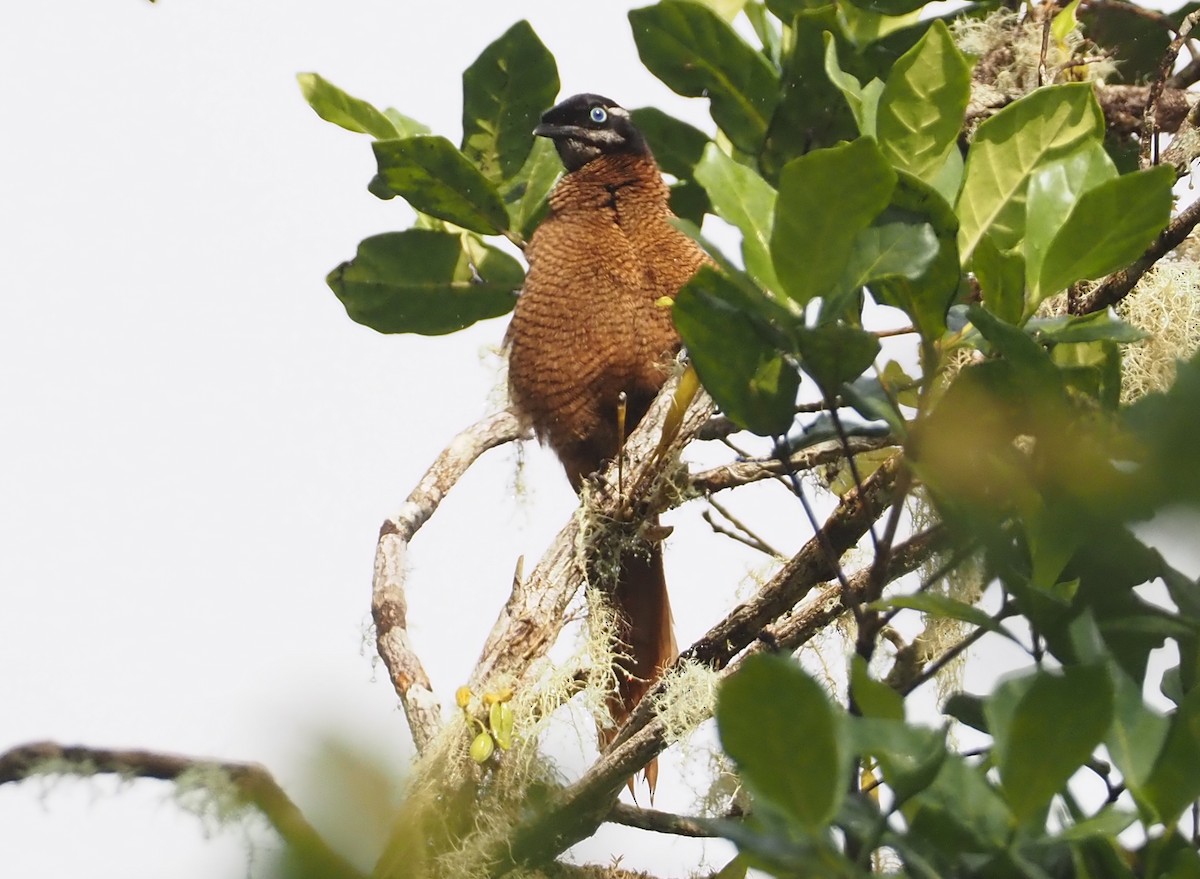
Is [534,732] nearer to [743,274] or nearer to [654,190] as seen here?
[743,274]

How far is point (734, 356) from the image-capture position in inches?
41.9

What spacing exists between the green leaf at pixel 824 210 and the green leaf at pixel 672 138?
1721mm

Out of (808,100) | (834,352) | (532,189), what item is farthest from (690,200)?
(834,352)

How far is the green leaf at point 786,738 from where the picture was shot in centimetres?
62

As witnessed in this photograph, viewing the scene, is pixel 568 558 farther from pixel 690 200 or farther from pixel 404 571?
pixel 690 200

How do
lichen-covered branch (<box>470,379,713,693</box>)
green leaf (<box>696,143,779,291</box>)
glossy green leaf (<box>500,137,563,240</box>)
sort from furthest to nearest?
glossy green leaf (<box>500,137,563,240</box>)
lichen-covered branch (<box>470,379,713,693</box>)
green leaf (<box>696,143,779,291</box>)

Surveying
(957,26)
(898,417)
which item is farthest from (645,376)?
(898,417)

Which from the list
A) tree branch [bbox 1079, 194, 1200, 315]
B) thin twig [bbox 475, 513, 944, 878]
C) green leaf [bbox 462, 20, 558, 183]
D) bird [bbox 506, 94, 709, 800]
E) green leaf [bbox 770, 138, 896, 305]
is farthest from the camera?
bird [bbox 506, 94, 709, 800]

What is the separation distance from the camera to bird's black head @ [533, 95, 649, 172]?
12.3 ft

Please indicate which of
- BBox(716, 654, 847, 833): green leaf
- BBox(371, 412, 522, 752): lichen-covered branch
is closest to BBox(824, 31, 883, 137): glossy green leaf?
BBox(716, 654, 847, 833): green leaf

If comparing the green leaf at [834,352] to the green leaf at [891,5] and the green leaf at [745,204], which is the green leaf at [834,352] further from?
the green leaf at [891,5]

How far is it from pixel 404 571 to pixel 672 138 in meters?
A: 1.10

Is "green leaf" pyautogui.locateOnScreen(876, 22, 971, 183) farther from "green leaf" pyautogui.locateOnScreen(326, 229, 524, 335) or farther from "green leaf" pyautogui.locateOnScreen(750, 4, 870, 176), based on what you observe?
"green leaf" pyautogui.locateOnScreen(326, 229, 524, 335)

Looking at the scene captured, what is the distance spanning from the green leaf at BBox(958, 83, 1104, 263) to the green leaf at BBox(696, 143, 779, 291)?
0.76ft
